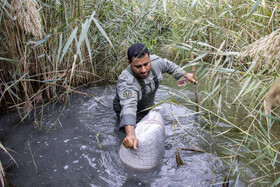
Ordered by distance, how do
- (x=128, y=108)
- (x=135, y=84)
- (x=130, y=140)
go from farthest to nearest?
1. (x=135, y=84)
2. (x=128, y=108)
3. (x=130, y=140)

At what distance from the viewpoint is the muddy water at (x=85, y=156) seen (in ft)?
6.69

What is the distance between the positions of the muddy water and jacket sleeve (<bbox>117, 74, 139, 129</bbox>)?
14.3 inches

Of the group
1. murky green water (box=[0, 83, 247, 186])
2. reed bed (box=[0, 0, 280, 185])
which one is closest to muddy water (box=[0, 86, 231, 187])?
murky green water (box=[0, 83, 247, 186])

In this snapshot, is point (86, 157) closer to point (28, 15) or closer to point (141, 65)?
point (141, 65)

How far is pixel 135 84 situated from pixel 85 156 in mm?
959

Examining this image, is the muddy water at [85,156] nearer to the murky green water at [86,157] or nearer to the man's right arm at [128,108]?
the murky green water at [86,157]

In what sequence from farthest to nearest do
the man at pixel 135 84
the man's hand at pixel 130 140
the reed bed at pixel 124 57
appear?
1. the man at pixel 135 84
2. the man's hand at pixel 130 140
3. the reed bed at pixel 124 57

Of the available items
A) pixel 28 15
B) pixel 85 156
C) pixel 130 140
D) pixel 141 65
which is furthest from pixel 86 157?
pixel 28 15

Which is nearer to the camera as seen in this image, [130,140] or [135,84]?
[130,140]

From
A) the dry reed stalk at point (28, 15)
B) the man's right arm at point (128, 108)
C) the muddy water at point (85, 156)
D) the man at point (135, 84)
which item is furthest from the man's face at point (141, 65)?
the dry reed stalk at point (28, 15)

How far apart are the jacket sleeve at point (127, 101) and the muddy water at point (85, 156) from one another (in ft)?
1.19

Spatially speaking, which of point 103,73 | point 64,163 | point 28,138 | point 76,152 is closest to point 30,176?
point 64,163

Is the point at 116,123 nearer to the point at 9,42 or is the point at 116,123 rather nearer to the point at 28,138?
the point at 28,138

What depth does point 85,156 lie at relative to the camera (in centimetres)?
241
